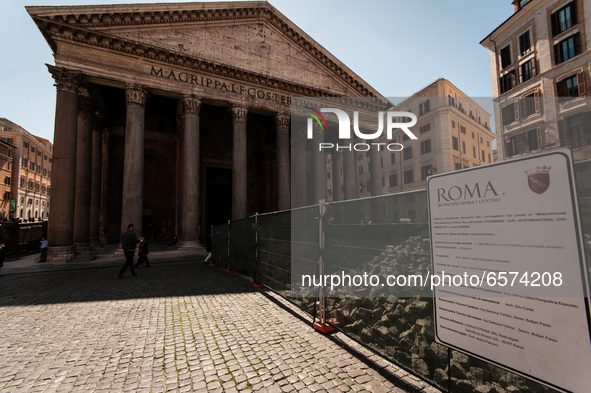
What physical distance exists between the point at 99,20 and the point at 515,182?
19.1m

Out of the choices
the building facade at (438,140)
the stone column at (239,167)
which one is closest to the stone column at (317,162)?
the stone column at (239,167)

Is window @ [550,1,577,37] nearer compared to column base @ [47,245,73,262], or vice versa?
column base @ [47,245,73,262]

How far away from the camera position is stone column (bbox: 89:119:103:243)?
18078mm

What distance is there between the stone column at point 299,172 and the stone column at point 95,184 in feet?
42.7

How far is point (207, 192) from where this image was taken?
81.7ft

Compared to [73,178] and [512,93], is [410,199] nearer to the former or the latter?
[73,178]

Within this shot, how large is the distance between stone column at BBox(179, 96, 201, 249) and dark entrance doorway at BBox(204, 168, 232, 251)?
8572 mm

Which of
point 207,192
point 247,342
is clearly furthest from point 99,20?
point 247,342

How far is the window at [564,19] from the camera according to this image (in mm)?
20094

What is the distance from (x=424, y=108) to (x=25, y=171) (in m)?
69.6

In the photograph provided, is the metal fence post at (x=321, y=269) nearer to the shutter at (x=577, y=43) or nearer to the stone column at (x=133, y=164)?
the stone column at (x=133, y=164)

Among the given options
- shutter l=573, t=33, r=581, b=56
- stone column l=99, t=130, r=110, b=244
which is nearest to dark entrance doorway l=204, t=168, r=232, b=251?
stone column l=99, t=130, r=110, b=244

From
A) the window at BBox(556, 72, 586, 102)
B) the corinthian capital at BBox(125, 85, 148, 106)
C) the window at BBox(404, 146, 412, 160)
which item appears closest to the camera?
the corinthian capital at BBox(125, 85, 148, 106)

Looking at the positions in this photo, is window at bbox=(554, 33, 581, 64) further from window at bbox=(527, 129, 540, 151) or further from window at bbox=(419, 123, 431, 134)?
window at bbox=(419, 123, 431, 134)
